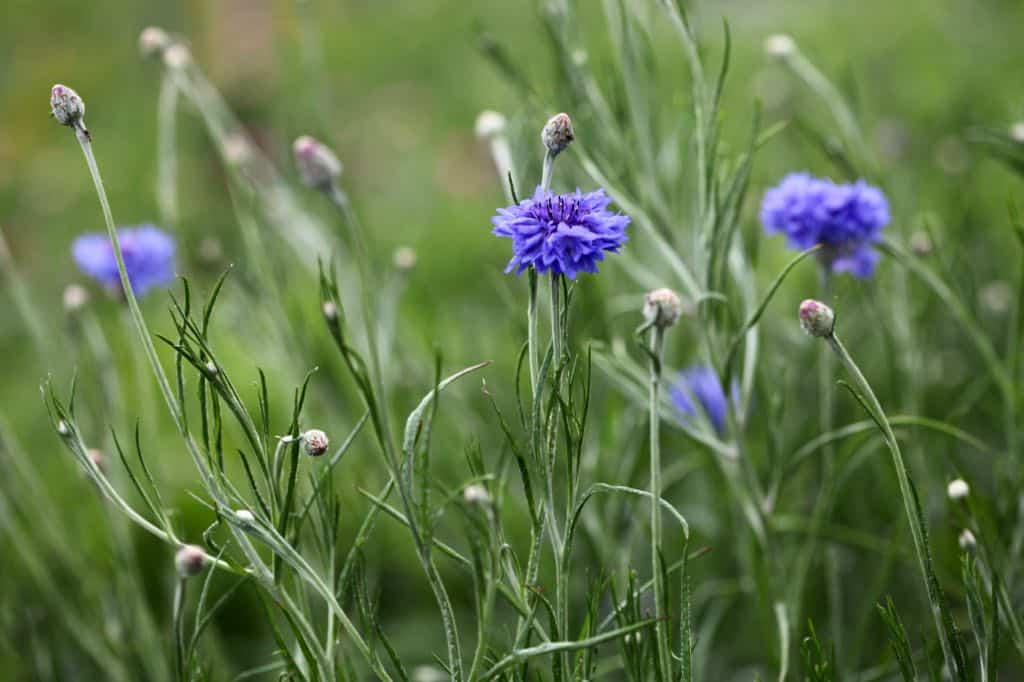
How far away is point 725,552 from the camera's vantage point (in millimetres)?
1141

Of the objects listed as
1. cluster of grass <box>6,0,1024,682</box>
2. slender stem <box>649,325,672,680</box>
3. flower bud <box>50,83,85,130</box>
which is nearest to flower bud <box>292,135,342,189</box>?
cluster of grass <box>6,0,1024,682</box>

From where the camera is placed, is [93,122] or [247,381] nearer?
[247,381]

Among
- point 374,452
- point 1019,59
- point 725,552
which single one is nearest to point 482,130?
point 374,452

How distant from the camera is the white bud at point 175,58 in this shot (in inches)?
40.7

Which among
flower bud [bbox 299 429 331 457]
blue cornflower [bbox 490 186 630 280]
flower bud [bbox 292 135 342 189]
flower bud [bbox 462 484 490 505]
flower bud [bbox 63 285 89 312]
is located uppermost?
flower bud [bbox 292 135 342 189]

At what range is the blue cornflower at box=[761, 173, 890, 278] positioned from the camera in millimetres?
815

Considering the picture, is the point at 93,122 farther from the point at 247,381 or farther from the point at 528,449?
the point at 528,449

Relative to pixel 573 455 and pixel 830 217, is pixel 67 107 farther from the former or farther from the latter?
pixel 830 217

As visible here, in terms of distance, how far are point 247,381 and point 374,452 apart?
0.48 meters

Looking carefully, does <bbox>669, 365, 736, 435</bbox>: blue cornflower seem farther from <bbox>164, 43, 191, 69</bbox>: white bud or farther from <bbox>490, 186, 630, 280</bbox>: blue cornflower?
<bbox>164, 43, 191, 69</bbox>: white bud

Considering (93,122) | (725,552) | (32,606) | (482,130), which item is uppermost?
(93,122)

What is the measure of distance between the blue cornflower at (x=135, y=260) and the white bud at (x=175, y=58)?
183 mm

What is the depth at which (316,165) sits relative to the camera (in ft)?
2.78

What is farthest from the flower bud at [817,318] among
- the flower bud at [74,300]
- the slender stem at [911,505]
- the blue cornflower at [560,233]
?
the flower bud at [74,300]
